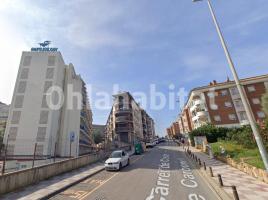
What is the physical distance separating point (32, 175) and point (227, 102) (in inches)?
1849

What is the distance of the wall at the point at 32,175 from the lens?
1005 cm

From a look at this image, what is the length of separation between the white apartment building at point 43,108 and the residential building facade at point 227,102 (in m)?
33.8

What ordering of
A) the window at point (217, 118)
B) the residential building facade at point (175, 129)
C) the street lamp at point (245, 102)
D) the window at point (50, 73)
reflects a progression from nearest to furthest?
the street lamp at point (245, 102), the window at point (50, 73), the window at point (217, 118), the residential building facade at point (175, 129)

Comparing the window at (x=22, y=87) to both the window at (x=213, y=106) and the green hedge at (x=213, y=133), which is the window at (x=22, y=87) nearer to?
the green hedge at (x=213, y=133)

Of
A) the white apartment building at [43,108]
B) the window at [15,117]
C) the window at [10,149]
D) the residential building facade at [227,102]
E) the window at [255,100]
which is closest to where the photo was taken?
the window at [10,149]

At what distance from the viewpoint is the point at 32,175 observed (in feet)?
39.9

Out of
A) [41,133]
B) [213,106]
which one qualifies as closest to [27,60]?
[41,133]

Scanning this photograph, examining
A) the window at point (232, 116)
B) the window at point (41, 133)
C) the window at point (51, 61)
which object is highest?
the window at point (51, 61)

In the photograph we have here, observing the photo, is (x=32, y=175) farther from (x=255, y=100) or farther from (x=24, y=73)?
(x=255, y=100)

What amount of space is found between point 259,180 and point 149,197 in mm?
7492

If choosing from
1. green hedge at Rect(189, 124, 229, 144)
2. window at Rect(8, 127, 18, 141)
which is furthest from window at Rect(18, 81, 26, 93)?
green hedge at Rect(189, 124, 229, 144)

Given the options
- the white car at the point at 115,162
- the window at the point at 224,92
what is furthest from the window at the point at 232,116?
the white car at the point at 115,162

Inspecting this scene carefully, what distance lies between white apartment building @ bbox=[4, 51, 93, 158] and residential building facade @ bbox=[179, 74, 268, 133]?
3384cm

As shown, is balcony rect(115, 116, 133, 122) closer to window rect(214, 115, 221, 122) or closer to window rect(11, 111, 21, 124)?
window rect(214, 115, 221, 122)
